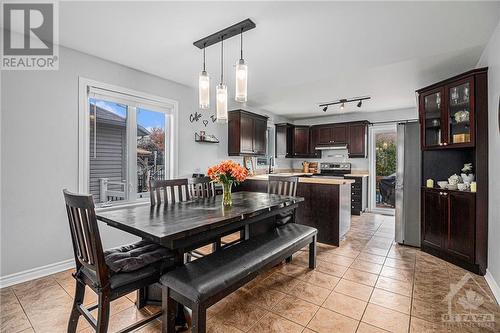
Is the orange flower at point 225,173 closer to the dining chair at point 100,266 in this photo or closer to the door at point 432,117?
the dining chair at point 100,266

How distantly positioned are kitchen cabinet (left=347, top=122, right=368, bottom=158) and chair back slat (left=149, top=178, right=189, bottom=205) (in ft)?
15.7

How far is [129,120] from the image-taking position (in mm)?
3451

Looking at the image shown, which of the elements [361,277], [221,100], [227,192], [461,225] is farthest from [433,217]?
[221,100]

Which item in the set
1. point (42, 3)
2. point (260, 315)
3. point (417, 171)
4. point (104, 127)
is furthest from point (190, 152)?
point (417, 171)

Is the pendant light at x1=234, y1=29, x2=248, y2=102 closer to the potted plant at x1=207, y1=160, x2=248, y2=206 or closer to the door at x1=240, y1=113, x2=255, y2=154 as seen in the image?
the potted plant at x1=207, y1=160, x2=248, y2=206

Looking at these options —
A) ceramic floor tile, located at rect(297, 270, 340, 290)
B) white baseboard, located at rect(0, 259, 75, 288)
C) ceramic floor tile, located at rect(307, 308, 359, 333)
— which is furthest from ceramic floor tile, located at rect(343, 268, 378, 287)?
white baseboard, located at rect(0, 259, 75, 288)

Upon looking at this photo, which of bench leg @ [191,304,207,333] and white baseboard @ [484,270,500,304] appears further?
white baseboard @ [484,270,500,304]

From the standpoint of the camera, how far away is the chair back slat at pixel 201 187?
307 cm

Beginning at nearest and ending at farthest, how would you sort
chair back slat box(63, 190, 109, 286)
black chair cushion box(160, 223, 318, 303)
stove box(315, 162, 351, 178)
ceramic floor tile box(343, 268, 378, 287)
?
chair back slat box(63, 190, 109, 286) < black chair cushion box(160, 223, 318, 303) < ceramic floor tile box(343, 268, 378, 287) < stove box(315, 162, 351, 178)

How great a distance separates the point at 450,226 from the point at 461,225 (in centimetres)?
14

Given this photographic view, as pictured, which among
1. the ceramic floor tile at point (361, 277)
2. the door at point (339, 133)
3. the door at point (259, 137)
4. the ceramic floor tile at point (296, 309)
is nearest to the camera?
the ceramic floor tile at point (296, 309)

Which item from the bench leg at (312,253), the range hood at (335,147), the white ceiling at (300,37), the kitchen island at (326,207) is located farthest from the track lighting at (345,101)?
the bench leg at (312,253)

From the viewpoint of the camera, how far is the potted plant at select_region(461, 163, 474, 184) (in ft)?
9.58

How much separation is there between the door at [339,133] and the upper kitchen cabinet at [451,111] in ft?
9.20
